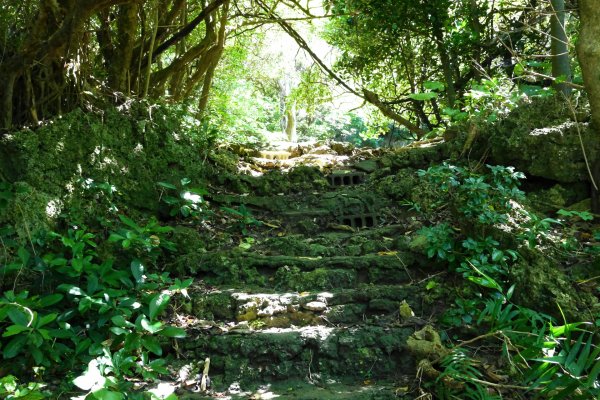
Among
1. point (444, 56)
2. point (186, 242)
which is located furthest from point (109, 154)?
point (444, 56)

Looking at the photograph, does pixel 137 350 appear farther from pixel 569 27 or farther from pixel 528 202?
pixel 569 27

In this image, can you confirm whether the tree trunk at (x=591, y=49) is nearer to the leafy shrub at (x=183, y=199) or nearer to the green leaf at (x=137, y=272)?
the green leaf at (x=137, y=272)

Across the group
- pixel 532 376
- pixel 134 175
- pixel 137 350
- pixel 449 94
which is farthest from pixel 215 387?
pixel 449 94

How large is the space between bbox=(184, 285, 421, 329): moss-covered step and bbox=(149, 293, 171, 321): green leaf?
53 cm

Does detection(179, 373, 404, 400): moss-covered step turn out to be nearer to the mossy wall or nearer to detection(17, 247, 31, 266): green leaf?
detection(17, 247, 31, 266): green leaf

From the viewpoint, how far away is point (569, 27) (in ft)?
22.1

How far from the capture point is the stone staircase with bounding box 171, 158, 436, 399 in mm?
3113

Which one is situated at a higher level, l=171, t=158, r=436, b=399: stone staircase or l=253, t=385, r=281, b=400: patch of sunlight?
l=171, t=158, r=436, b=399: stone staircase

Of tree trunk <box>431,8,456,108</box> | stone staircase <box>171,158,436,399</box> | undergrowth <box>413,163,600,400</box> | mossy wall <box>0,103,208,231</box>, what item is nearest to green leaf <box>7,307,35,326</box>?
stone staircase <box>171,158,436,399</box>

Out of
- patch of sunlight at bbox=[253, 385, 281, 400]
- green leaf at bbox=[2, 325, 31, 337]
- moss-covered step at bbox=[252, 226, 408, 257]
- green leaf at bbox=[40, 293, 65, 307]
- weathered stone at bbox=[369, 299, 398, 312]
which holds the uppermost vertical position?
moss-covered step at bbox=[252, 226, 408, 257]

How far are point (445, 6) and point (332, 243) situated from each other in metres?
4.46

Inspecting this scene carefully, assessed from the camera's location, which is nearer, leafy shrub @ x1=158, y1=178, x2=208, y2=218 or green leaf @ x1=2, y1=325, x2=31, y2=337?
green leaf @ x1=2, y1=325, x2=31, y2=337

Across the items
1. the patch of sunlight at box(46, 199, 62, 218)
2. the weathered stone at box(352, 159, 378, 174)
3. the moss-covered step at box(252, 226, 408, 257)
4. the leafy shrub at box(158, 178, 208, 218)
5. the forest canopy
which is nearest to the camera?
the patch of sunlight at box(46, 199, 62, 218)

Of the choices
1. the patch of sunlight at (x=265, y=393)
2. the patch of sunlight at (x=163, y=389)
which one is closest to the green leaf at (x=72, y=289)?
the patch of sunlight at (x=163, y=389)
